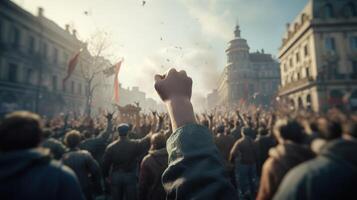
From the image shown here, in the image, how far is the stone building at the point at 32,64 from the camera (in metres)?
27.1

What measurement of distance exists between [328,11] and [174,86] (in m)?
40.3

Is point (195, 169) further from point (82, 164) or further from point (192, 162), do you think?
point (82, 164)

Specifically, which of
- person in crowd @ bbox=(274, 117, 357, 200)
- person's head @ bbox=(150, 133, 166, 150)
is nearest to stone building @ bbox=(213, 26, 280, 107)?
person's head @ bbox=(150, 133, 166, 150)

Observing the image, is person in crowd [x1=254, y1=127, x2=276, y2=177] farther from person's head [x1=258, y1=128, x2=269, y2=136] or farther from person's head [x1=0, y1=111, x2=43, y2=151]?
person's head [x1=0, y1=111, x2=43, y2=151]

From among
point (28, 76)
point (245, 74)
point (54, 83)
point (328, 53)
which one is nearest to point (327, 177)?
point (28, 76)

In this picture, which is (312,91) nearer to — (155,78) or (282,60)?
(282,60)

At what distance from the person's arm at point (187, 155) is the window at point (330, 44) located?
38028 millimetres

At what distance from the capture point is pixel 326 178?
171 centimetres

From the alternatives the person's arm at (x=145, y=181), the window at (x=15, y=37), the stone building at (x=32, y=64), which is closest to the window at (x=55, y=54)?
the stone building at (x=32, y=64)

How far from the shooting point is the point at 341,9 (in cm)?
3322

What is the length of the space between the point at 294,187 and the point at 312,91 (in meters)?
34.0

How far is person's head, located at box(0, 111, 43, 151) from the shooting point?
1896 mm

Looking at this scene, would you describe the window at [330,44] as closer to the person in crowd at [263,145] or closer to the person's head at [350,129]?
the person in crowd at [263,145]

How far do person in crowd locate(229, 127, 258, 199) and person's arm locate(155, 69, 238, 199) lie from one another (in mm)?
6209
